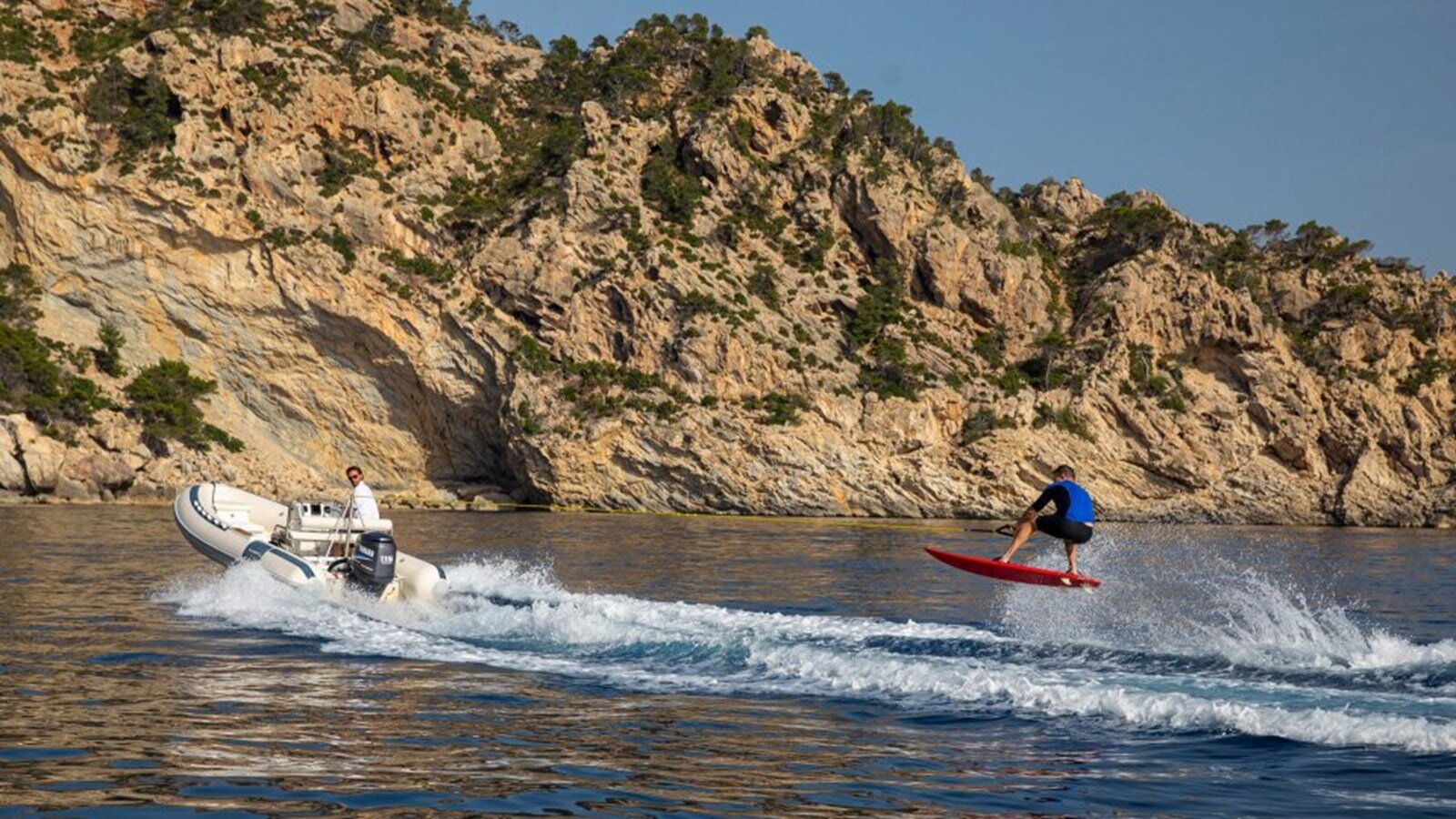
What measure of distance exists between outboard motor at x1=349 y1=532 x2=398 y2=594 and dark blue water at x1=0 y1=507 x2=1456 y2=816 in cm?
49

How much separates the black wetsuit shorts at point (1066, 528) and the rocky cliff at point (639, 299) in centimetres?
4321

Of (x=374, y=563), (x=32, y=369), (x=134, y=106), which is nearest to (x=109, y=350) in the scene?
(x=32, y=369)

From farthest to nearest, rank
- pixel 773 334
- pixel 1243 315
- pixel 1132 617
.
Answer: pixel 1243 315
pixel 773 334
pixel 1132 617

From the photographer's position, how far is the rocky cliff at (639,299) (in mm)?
59812

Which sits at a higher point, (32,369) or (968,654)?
(32,369)

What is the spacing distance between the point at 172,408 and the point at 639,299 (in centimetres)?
2358

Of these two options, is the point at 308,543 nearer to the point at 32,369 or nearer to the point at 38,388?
the point at 38,388

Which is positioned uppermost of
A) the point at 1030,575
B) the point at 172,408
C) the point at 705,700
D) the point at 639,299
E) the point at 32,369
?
the point at 639,299

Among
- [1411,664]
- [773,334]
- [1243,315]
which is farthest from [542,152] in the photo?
[1411,664]

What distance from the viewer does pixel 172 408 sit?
5594 cm

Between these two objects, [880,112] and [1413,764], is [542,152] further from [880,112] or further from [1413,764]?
[1413,764]

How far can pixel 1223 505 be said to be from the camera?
6619 centimetres

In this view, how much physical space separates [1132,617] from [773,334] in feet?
164

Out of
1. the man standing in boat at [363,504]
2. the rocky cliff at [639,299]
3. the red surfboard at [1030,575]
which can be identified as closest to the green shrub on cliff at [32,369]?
the rocky cliff at [639,299]
